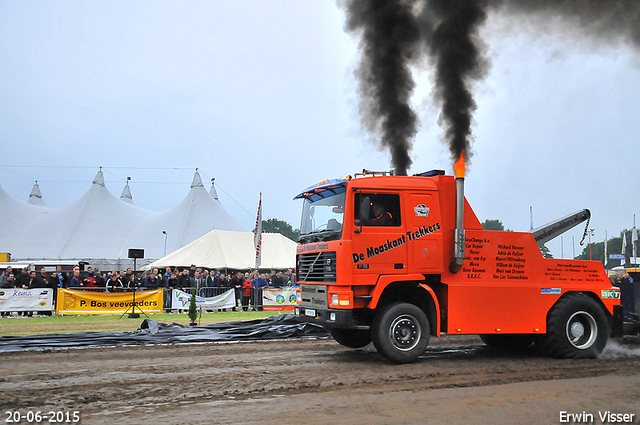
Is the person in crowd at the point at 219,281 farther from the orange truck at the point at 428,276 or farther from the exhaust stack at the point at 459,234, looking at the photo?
the exhaust stack at the point at 459,234

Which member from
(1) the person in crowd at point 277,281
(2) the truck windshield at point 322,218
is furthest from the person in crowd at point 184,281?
(2) the truck windshield at point 322,218

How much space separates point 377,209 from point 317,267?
1497 millimetres

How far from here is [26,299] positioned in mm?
19141

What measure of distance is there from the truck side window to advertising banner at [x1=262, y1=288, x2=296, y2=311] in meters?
14.0

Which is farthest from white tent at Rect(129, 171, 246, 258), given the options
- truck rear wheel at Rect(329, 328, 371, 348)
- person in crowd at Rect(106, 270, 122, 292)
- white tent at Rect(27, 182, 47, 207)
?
truck rear wheel at Rect(329, 328, 371, 348)

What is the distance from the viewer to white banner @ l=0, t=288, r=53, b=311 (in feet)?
61.8

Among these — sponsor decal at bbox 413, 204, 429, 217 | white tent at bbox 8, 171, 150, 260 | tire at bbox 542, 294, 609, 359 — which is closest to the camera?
sponsor decal at bbox 413, 204, 429, 217

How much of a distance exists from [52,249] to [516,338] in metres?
34.7

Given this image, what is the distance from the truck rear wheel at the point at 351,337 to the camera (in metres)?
10.3

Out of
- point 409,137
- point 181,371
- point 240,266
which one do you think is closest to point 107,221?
point 240,266

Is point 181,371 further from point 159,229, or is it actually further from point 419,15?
point 159,229

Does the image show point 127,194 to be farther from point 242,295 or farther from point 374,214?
point 374,214

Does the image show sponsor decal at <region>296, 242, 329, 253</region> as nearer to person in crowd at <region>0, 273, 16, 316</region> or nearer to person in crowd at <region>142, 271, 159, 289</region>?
person in crowd at <region>142, 271, 159, 289</region>

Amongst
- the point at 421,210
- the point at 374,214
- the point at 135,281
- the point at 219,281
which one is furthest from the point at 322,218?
the point at 219,281
